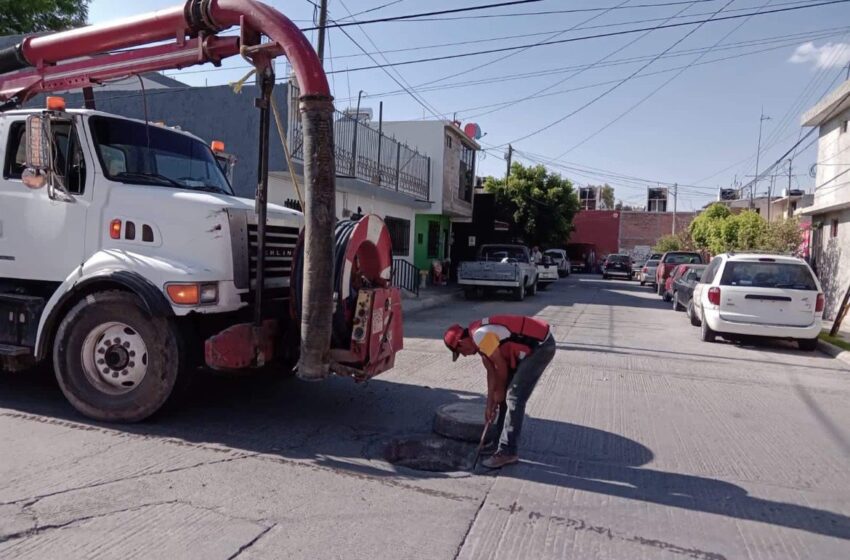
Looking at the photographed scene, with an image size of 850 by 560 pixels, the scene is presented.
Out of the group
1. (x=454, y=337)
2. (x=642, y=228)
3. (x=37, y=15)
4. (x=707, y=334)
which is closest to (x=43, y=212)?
(x=454, y=337)

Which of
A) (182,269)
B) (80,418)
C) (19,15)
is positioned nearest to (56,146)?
(182,269)

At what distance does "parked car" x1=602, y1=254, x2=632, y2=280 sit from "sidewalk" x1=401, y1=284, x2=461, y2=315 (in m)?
20.9

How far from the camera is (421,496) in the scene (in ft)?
13.9

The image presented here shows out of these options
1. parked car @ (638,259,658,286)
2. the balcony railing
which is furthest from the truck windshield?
parked car @ (638,259,658,286)

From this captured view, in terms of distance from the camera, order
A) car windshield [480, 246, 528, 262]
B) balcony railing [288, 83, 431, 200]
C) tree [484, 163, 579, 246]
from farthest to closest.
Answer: tree [484, 163, 579, 246] → car windshield [480, 246, 528, 262] → balcony railing [288, 83, 431, 200]

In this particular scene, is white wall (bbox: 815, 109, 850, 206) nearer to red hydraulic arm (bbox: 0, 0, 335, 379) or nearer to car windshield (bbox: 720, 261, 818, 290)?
car windshield (bbox: 720, 261, 818, 290)

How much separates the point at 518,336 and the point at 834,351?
9.53 meters

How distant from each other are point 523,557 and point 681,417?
3.76 m

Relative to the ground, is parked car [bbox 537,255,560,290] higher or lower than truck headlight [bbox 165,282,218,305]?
lower

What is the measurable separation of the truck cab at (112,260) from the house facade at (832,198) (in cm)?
1610

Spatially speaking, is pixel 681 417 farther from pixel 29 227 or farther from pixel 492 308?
pixel 492 308

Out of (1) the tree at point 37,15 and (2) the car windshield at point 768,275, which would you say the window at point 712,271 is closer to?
(2) the car windshield at point 768,275

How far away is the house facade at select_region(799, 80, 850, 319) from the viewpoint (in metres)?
16.6

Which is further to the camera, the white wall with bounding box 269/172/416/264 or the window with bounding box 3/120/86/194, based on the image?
the white wall with bounding box 269/172/416/264
